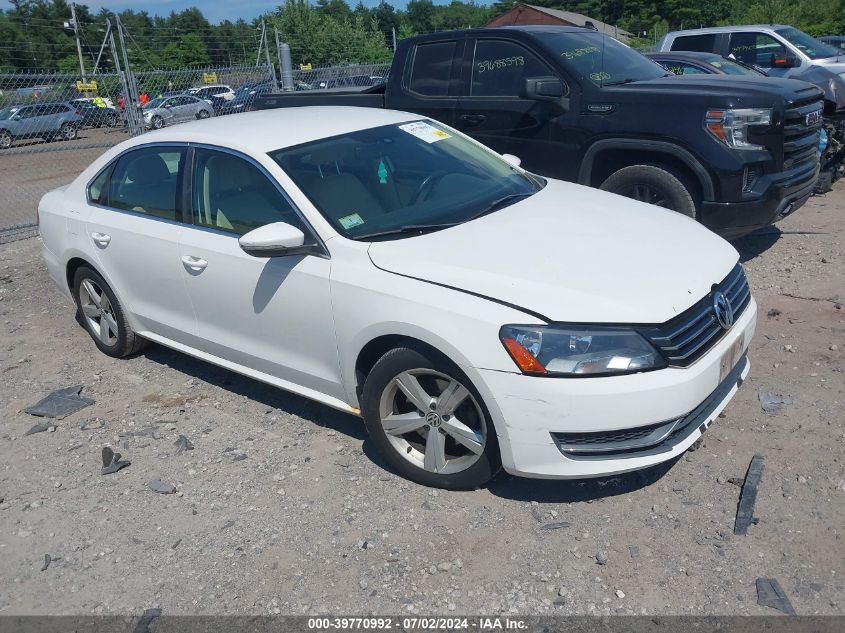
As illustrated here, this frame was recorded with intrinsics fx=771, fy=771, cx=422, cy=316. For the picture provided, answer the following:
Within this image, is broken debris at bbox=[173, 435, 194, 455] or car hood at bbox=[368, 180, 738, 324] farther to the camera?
broken debris at bbox=[173, 435, 194, 455]

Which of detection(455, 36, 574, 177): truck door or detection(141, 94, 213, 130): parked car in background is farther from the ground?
detection(455, 36, 574, 177): truck door

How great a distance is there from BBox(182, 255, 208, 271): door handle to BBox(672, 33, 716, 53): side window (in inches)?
451

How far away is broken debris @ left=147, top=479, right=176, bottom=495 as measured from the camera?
3867 mm

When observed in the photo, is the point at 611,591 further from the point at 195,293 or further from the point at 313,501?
the point at 195,293

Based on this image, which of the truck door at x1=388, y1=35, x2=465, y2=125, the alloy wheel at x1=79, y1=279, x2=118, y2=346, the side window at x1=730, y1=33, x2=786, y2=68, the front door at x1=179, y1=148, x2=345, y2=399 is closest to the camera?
the front door at x1=179, y1=148, x2=345, y2=399

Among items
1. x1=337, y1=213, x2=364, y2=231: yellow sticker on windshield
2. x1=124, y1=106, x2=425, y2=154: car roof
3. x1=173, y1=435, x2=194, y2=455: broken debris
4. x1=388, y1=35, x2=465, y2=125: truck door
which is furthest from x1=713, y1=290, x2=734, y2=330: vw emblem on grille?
x1=388, y1=35, x2=465, y2=125: truck door

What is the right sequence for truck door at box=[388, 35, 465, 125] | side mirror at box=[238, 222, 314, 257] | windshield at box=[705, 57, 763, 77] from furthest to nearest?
windshield at box=[705, 57, 763, 77] < truck door at box=[388, 35, 465, 125] < side mirror at box=[238, 222, 314, 257]

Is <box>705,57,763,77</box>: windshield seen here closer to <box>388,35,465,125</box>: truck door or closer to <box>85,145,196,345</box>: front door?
<box>388,35,465,125</box>: truck door

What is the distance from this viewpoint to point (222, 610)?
3.02 meters

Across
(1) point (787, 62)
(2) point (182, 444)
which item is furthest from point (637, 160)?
(1) point (787, 62)

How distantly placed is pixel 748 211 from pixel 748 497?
3061 millimetres

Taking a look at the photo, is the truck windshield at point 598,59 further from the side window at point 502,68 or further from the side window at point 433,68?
the side window at point 433,68

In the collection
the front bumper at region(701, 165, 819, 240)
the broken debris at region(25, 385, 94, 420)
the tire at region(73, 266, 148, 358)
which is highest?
the front bumper at region(701, 165, 819, 240)

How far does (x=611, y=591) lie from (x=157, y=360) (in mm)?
3766
